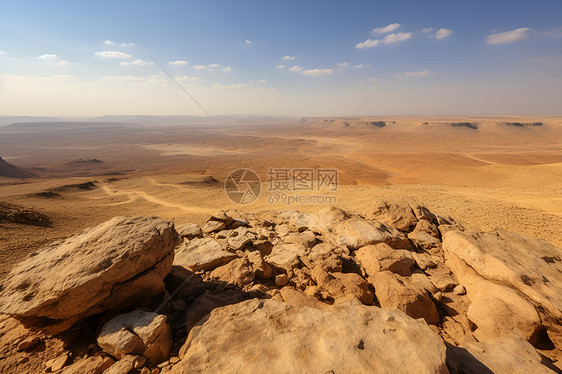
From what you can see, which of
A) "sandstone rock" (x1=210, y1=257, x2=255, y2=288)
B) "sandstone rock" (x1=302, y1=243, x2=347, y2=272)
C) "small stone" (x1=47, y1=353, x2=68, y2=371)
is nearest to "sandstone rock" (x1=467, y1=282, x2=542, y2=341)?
"sandstone rock" (x1=302, y1=243, x2=347, y2=272)

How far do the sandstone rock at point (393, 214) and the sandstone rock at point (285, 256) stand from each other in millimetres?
2904

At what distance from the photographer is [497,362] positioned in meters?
2.43

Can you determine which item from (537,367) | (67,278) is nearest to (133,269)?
(67,278)

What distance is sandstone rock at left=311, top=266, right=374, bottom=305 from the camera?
3711 millimetres

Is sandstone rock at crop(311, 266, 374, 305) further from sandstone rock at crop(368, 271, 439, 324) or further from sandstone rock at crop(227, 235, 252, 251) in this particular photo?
sandstone rock at crop(227, 235, 252, 251)

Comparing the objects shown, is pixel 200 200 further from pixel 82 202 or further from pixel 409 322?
pixel 409 322

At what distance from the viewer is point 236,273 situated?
4195 millimetres

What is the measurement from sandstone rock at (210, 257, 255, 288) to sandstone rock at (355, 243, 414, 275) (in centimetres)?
230

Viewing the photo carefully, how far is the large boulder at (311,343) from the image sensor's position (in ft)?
6.91

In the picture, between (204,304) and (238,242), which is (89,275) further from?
(238,242)

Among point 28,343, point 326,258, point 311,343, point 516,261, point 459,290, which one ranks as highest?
point 311,343

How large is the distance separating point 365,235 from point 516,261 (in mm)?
2644

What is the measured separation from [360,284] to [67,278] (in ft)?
13.7

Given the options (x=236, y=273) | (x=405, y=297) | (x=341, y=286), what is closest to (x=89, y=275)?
(x=236, y=273)
